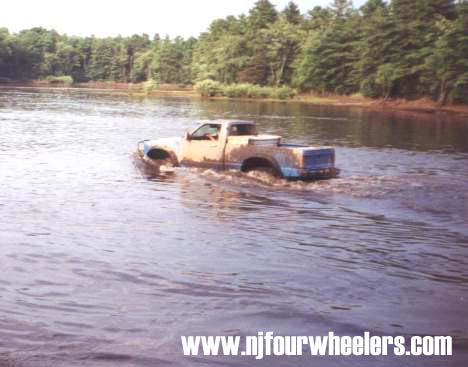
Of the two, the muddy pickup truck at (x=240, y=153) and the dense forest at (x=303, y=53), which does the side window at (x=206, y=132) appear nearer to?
the muddy pickup truck at (x=240, y=153)

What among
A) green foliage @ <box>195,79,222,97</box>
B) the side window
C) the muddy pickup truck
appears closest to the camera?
the muddy pickup truck

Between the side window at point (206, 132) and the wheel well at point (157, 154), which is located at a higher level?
the side window at point (206, 132)

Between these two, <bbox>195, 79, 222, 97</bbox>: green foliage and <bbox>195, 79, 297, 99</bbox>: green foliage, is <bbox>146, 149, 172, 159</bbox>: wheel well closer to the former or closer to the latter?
<bbox>195, 79, 297, 99</bbox>: green foliage

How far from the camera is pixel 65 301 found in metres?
6.85

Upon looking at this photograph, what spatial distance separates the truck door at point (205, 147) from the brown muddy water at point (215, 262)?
41 cm

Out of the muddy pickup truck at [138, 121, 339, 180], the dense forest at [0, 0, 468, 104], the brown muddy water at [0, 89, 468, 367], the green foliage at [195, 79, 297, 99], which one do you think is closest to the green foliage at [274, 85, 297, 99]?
the green foliage at [195, 79, 297, 99]

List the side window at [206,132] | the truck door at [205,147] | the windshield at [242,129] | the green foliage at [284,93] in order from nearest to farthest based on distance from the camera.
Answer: the windshield at [242,129] < the truck door at [205,147] < the side window at [206,132] < the green foliage at [284,93]

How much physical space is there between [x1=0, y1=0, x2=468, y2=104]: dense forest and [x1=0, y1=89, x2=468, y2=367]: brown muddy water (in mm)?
45230

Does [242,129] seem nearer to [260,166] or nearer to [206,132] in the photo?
[206,132]

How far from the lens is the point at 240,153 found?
15.9m

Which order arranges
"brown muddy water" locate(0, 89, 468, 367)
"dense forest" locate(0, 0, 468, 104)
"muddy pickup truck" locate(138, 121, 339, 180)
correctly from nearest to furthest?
"brown muddy water" locate(0, 89, 468, 367) < "muddy pickup truck" locate(138, 121, 339, 180) < "dense forest" locate(0, 0, 468, 104)

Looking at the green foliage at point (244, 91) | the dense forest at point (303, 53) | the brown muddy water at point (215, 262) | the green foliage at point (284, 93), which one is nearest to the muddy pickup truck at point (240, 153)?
the brown muddy water at point (215, 262)

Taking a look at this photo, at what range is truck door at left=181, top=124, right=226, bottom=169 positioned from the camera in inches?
649

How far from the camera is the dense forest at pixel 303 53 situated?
204 ft
